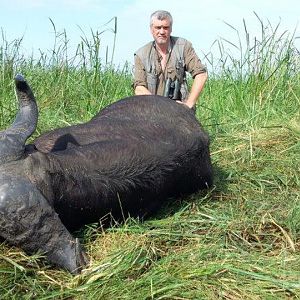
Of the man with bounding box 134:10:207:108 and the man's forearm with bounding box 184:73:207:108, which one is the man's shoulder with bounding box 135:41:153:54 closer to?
the man with bounding box 134:10:207:108

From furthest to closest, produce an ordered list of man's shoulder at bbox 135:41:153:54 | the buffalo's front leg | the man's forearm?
man's shoulder at bbox 135:41:153:54, the man's forearm, the buffalo's front leg

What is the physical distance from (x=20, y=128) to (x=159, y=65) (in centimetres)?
314

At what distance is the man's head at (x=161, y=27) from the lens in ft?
18.1

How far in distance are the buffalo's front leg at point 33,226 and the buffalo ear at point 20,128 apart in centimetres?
10

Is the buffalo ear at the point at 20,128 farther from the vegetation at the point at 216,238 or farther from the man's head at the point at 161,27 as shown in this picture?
the man's head at the point at 161,27

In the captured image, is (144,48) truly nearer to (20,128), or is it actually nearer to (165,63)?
(165,63)

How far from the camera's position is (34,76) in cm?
681

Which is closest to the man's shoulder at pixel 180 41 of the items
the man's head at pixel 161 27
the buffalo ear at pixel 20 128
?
the man's head at pixel 161 27

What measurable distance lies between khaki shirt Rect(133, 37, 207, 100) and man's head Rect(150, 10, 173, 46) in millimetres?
111

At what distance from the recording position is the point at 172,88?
564 cm

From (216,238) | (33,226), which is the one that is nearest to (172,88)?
(216,238)

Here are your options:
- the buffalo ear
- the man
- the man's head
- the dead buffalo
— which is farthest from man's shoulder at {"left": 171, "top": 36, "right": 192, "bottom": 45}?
the buffalo ear

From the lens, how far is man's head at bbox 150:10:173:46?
5531mm

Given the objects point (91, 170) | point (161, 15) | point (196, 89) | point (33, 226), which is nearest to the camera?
point (33, 226)
